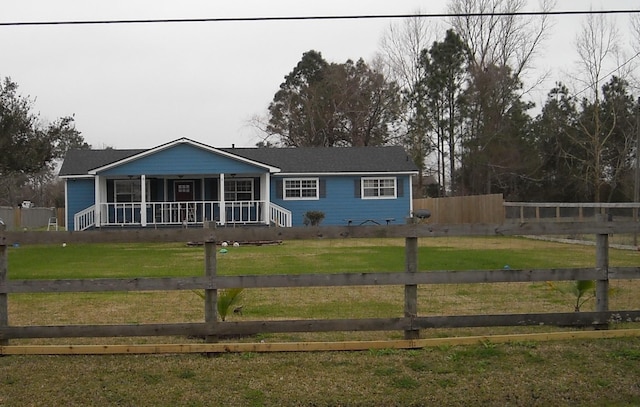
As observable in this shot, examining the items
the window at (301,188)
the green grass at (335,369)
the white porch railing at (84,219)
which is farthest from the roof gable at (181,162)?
the green grass at (335,369)

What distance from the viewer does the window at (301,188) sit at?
92.4 feet

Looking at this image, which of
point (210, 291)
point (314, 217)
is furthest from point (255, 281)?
point (314, 217)

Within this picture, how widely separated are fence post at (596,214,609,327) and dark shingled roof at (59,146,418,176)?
21812 millimetres

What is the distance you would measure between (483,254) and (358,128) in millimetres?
36329

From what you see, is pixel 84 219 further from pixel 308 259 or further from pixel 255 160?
pixel 308 259

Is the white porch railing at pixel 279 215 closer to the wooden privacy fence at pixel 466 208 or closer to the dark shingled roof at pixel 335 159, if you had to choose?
the dark shingled roof at pixel 335 159

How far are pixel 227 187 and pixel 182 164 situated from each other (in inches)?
104

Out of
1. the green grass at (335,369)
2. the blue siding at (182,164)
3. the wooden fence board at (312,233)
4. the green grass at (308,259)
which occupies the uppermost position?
the blue siding at (182,164)

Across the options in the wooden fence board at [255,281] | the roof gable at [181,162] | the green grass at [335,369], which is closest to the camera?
the green grass at [335,369]

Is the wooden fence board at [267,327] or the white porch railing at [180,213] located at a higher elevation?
→ the white porch railing at [180,213]

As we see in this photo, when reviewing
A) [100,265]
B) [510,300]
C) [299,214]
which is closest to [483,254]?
[510,300]

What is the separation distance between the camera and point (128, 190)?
27297 mm

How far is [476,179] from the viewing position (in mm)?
42219

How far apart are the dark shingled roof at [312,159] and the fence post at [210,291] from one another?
21.7 meters
